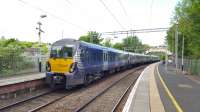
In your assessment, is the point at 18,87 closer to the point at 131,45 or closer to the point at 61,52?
the point at 61,52

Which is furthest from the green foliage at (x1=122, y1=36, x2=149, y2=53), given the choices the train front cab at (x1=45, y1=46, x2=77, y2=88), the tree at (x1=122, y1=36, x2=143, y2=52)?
the train front cab at (x1=45, y1=46, x2=77, y2=88)

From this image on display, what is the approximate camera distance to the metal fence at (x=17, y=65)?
2848cm

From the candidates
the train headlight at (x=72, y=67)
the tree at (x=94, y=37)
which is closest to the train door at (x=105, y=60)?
the train headlight at (x=72, y=67)

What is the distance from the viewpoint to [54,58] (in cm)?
2097

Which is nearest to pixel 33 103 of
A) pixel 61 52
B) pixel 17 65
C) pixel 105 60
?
pixel 61 52

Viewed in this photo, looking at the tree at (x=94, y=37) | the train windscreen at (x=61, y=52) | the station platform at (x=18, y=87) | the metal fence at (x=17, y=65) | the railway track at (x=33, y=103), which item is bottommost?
the railway track at (x=33, y=103)

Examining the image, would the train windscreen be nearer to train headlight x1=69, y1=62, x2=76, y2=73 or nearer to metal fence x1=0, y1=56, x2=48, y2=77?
train headlight x1=69, y1=62, x2=76, y2=73

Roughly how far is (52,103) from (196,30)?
29.2m

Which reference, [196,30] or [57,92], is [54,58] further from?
[196,30]

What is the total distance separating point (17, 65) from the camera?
30.7 meters

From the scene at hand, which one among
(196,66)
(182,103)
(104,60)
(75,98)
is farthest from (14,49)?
(196,66)

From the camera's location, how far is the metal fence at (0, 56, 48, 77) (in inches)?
1121

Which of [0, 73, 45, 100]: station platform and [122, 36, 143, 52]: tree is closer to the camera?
[0, 73, 45, 100]: station platform

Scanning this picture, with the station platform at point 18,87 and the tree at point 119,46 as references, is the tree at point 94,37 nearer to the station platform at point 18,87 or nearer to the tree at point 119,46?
the station platform at point 18,87
